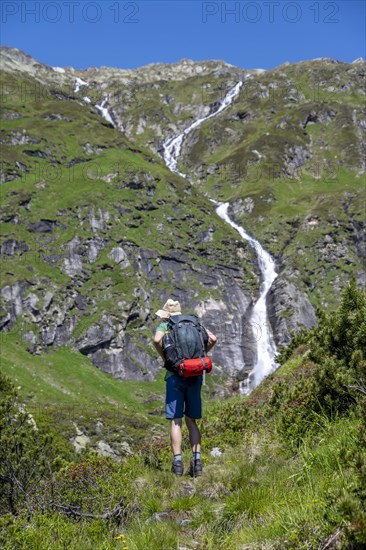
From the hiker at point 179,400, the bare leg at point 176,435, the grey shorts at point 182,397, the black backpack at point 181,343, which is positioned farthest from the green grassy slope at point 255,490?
the black backpack at point 181,343

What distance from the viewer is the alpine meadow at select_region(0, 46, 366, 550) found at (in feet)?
18.4

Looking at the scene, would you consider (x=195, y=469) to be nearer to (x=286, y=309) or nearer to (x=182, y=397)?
(x=182, y=397)

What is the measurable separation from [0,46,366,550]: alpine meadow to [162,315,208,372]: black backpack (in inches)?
71.3

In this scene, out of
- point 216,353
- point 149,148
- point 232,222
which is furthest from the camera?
point 149,148

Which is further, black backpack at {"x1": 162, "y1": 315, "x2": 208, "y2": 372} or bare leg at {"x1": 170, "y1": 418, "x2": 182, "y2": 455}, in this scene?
bare leg at {"x1": 170, "y1": 418, "x2": 182, "y2": 455}

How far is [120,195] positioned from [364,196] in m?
67.1

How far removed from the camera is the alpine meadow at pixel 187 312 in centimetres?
562

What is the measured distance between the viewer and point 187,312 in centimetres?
8488

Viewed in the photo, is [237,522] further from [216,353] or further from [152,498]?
[216,353]

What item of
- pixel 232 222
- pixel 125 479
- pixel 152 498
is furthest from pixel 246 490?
pixel 232 222

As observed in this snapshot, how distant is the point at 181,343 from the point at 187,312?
254 feet

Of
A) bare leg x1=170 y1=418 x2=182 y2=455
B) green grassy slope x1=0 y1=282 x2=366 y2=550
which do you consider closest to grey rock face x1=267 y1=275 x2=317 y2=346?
green grassy slope x1=0 y1=282 x2=366 y2=550

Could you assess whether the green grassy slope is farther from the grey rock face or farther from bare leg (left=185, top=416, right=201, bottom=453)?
the grey rock face

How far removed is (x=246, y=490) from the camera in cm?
588
